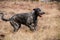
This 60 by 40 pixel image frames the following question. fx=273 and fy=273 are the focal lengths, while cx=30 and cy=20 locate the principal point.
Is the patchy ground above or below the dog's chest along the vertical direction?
below

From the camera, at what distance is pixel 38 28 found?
428 inches

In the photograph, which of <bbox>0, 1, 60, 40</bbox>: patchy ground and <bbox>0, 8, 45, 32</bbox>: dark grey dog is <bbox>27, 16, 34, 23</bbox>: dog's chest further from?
<bbox>0, 1, 60, 40</bbox>: patchy ground

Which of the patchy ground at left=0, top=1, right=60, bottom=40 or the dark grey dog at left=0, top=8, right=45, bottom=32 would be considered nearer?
the patchy ground at left=0, top=1, right=60, bottom=40

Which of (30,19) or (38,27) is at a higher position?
(30,19)

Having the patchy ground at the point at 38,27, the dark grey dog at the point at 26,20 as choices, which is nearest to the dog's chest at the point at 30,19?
the dark grey dog at the point at 26,20

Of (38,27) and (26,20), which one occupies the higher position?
(26,20)

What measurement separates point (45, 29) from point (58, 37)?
1.41 m

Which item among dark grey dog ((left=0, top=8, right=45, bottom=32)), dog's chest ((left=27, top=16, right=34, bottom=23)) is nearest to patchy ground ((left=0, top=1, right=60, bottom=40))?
dark grey dog ((left=0, top=8, right=45, bottom=32))

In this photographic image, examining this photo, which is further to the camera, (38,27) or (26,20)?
(38,27)

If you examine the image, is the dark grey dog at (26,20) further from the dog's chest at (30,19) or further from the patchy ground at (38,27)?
the patchy ground at (38,27)

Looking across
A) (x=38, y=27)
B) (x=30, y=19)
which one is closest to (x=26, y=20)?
(x=30, y=19)

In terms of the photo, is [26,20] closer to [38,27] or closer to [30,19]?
[30,19]

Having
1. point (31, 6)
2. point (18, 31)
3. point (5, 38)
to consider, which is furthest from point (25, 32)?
point (31, 6)

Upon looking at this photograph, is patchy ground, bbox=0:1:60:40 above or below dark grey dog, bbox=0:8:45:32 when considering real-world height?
below
